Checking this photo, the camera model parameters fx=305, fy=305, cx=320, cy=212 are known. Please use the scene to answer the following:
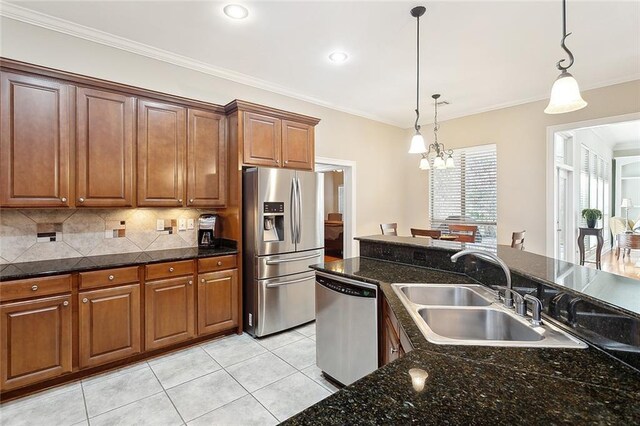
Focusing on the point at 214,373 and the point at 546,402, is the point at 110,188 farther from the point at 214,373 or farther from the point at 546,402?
the point at 546,402

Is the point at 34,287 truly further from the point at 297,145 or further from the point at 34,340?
the point at 297,145

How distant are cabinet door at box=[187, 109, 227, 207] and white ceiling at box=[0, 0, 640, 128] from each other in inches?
26.6

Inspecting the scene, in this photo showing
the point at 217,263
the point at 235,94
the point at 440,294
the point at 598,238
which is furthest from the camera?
the point at 598,238

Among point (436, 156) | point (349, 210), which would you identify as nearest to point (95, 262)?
point (349, 210)

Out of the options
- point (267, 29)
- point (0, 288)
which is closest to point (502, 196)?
point (267, 29)

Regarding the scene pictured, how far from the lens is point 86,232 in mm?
2848

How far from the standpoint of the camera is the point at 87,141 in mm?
2592

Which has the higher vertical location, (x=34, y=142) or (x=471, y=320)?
(x=34, y=142)

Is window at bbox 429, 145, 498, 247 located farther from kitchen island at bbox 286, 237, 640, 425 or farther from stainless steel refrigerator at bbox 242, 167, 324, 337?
kitchen island at bbox 286, 237, 640, 425

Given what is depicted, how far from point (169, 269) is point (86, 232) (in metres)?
0.85

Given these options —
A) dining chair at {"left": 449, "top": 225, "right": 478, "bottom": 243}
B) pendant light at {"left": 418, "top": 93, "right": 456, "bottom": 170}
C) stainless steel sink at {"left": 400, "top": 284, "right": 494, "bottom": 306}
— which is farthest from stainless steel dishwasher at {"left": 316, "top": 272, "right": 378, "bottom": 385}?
dining chair at {"left": 449, "top": 225, "right": 478, "bottom": 243}

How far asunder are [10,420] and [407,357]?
2650 millimetres

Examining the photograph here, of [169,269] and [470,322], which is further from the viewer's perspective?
[169,269]

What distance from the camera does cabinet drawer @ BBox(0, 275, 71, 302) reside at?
2.12 meters
